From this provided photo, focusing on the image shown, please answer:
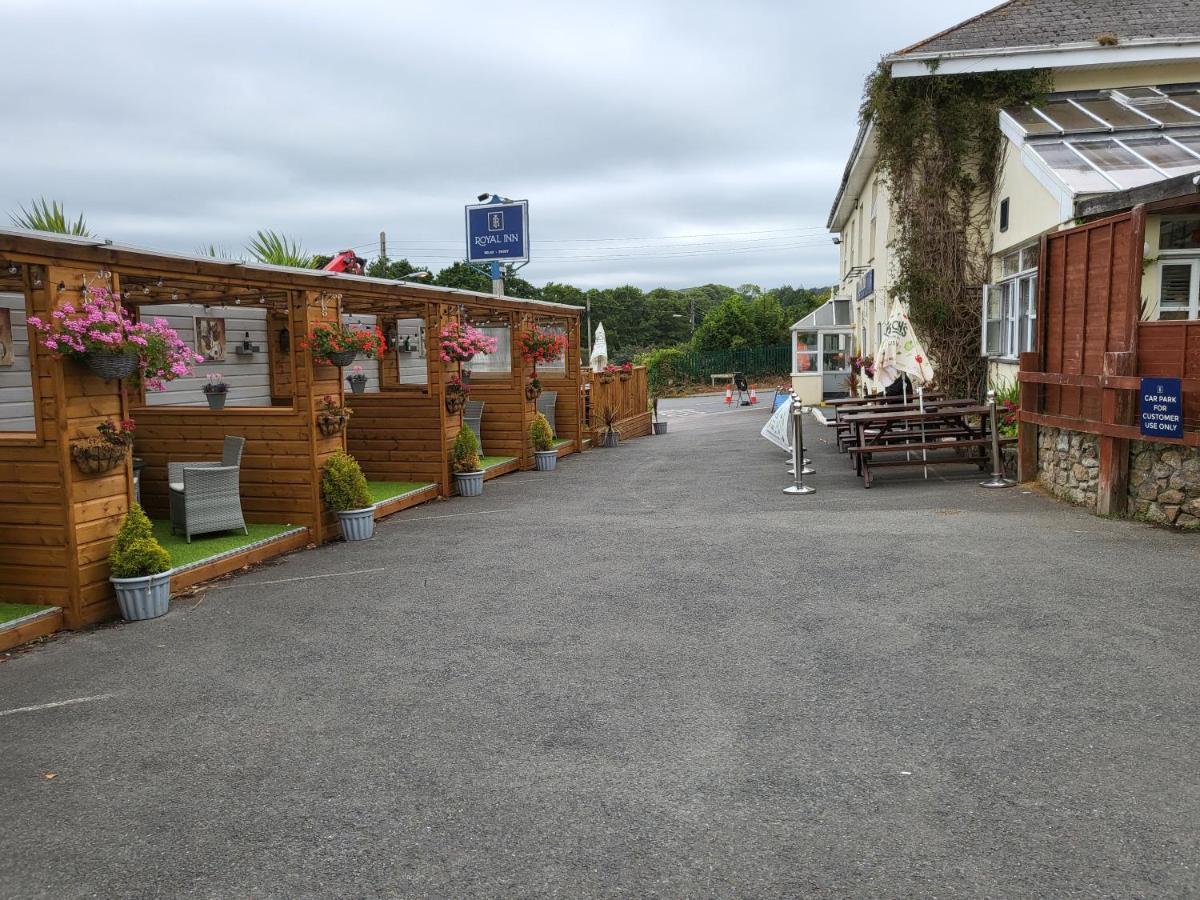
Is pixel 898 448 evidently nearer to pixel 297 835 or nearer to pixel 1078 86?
pixel 1078 86

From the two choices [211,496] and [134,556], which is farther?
[211,496]

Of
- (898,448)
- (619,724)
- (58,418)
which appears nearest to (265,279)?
(58,418)

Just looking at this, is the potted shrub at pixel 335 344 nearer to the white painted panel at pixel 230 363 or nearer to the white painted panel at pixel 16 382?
the white painted panel at pixel 16 382

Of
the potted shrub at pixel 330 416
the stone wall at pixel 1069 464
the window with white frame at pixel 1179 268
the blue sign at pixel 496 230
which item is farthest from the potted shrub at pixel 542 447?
the window with white frame at pixel 1179 268

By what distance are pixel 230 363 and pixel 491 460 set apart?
14.7 feet

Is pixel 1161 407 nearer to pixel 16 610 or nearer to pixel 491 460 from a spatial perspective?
pixel 16 610

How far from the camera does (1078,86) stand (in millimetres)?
16016

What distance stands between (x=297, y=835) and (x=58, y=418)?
4353 mm

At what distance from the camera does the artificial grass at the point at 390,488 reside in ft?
37.7

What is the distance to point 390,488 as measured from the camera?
40.1 ft

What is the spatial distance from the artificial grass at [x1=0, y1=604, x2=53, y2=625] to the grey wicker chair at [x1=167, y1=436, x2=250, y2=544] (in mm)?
2075

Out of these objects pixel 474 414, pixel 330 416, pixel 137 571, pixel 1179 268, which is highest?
pixel 1179 268

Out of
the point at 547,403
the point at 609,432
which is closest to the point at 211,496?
the point at 547,403

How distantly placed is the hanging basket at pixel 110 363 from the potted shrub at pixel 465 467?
6205 mm
